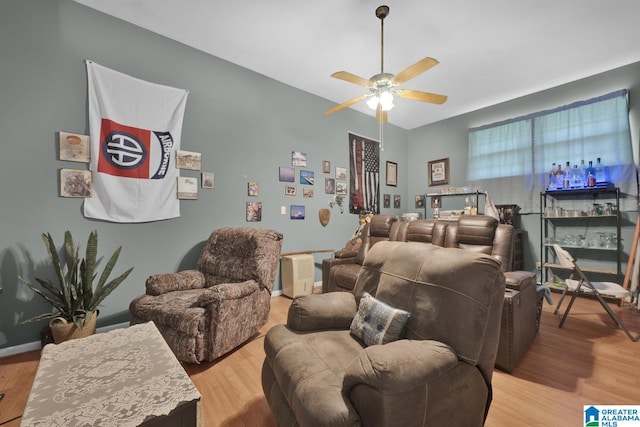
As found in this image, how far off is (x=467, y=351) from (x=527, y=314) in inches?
59.3

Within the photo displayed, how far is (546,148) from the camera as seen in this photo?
4.08m

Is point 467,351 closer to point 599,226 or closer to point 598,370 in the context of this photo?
point 598,370

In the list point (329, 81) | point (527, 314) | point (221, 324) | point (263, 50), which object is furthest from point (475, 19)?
point (221, 324)

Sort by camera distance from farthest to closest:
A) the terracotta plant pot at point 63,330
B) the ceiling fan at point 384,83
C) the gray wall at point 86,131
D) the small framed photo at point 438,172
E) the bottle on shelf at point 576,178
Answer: the small framed photo at point 438,172
the bottle on shelf at point 576,178
the ceiling fan at point 384,83
the gray wall at point 86,131
the terracotta plant pot at point 63,330

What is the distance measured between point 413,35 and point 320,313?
118 inches

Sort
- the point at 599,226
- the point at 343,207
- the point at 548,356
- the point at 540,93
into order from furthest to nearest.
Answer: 1. the point at 343,207
2. the point at 540,93
3. the point at 599,226
4. the point at 548,356

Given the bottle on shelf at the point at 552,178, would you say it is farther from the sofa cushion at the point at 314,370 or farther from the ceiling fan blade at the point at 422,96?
the sofa cushion at the point at 314,370


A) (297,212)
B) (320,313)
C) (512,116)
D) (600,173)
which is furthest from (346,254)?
(512,116)

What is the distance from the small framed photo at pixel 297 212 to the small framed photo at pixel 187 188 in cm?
138

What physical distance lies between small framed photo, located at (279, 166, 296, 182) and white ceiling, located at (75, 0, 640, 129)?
50.7 inches

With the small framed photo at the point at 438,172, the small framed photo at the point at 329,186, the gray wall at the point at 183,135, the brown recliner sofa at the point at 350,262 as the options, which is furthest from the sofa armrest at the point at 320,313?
the small framed photo at the point at 438,172

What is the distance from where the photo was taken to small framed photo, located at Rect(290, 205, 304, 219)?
13.1 feet

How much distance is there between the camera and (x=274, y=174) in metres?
3.78

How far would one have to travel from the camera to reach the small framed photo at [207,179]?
10.3ft
